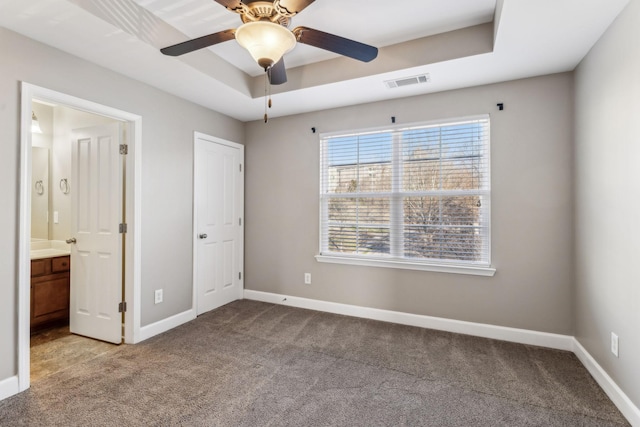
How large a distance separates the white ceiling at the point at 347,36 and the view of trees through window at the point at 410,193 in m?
0.52

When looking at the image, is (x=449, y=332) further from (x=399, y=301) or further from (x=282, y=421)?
(x=282, y=421)

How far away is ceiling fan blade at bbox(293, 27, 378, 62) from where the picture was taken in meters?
1.70

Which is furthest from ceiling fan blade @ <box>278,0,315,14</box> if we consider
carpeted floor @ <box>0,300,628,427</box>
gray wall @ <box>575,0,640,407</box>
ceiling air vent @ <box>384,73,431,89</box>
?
carpeted floor @ <box>0,300,628,427</box>

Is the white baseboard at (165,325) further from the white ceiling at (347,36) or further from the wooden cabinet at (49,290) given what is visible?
the white ceiling at (347,36)

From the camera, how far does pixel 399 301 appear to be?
3.48 meters

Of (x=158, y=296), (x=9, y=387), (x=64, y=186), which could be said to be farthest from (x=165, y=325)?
(x=64, y=186)

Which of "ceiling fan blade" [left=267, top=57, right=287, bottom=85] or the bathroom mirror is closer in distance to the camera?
"ceiling fan blade" [left=267, top=57, right=287, bottom=85]

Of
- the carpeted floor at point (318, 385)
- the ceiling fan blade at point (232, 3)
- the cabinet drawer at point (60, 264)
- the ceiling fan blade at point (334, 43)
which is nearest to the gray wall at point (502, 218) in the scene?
the carpeted floor at point (318, 385)

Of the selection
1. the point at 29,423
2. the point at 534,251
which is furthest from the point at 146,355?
the point at 534,251

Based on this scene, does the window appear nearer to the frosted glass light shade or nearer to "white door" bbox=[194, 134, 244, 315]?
"white door" bbox=[194, 134, 244, 315]

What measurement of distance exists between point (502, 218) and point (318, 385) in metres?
2.20

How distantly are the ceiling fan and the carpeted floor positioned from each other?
6.73 ft

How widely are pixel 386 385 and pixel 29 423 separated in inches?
86.1

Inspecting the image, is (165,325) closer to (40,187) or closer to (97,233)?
(97,233)
